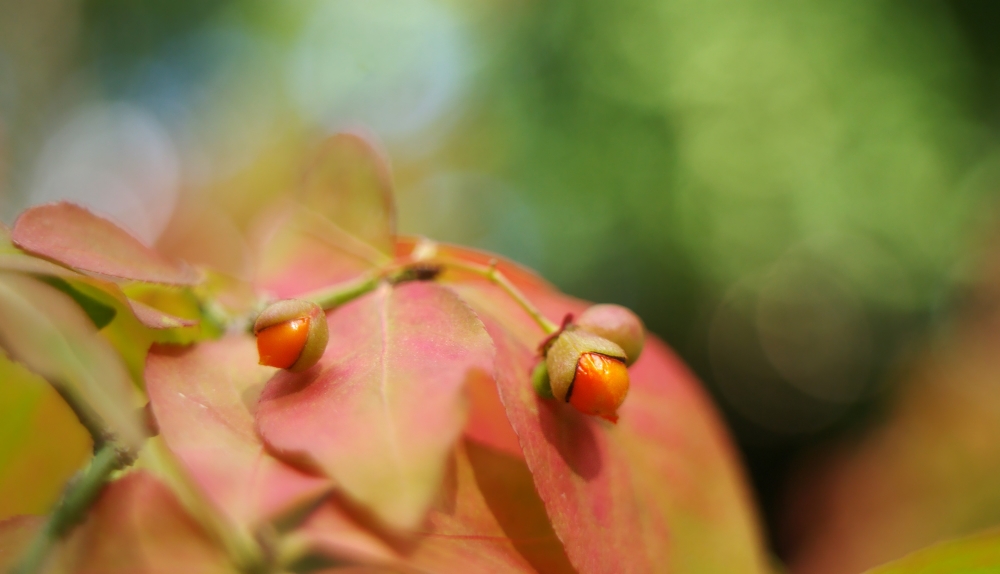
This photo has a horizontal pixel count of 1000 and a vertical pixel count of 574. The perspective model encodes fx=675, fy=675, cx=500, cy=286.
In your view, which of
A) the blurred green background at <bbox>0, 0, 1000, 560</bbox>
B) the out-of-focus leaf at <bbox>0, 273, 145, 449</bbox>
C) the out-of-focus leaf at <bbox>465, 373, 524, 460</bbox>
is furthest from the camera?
the blurred green background at <bbox>0, 0, 1000, 560</bbox>

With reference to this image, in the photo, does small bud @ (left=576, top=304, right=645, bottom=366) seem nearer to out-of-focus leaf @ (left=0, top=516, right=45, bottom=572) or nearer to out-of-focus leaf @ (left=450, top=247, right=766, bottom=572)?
out-of-focus leaf @ (left=450, top=247, right=766, bottom=572)

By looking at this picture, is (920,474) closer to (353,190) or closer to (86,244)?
(353,190)

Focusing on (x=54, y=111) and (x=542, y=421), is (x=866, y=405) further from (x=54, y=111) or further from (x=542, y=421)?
(x=54, y=111)

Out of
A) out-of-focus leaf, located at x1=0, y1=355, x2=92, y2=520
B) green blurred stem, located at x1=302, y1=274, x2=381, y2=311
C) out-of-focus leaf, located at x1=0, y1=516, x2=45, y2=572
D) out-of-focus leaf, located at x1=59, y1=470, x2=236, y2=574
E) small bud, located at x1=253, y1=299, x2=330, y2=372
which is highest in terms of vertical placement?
small bud, located at x1=253, y1=299, x2=330, y2=372

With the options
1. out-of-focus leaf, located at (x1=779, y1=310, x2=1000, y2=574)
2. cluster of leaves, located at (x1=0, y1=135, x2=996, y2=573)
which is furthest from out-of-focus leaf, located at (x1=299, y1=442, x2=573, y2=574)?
out-of-focus leaf, located at (x1=779, y1=310, x2=1000, y2=574)

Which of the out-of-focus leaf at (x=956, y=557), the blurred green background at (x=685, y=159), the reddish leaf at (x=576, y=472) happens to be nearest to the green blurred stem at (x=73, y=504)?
the reddish leaf at (x=576, y=472)

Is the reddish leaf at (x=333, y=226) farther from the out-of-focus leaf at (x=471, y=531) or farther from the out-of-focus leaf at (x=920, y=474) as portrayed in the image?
the out-of-focus leaf at (x=920, y=474)

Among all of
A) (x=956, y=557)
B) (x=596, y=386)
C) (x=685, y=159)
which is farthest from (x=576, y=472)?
(x=685, y=159)
